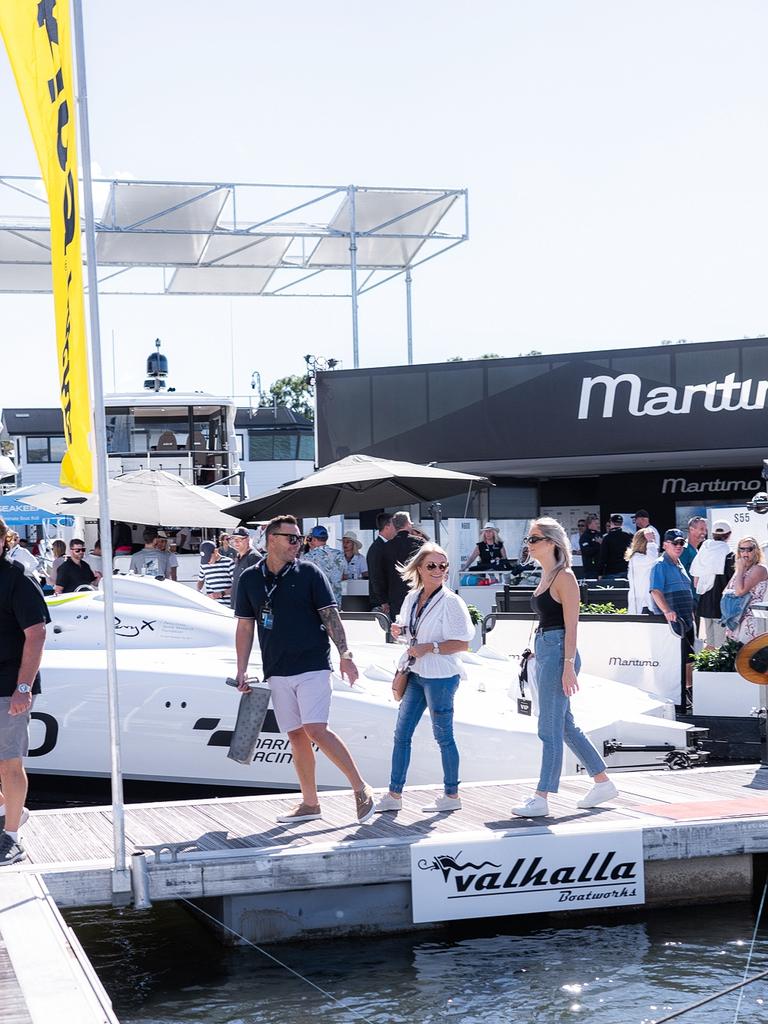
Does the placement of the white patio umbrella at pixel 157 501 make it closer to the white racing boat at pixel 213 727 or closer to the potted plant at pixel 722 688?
the white racing boat at pixel 213 727

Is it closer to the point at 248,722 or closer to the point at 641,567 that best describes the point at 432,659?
the point at 248,722

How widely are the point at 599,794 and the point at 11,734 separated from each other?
328 cm

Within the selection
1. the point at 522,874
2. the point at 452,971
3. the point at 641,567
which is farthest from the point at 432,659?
the point at 641,567

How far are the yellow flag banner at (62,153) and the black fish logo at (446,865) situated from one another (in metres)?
2.65

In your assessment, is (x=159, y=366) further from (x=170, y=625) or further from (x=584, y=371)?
(x=170, y=625)

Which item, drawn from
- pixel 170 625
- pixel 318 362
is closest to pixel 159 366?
pixel 318 362

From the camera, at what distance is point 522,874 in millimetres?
6664

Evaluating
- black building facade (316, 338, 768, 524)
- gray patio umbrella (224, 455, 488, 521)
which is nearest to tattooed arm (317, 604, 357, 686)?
gray patio umbrella (224, 455, 488, 521)

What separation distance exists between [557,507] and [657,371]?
506 cm

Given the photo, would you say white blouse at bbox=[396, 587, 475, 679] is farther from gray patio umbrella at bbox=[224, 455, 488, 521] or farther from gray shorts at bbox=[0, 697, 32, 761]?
gray patio umbrella at bbox=[224, 455, 488, 521]

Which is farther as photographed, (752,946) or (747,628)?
(747,628)

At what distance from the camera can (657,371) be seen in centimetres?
2084

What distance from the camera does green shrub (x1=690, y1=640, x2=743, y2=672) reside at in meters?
11.0

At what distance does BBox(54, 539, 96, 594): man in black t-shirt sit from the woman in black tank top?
753 centimetres
